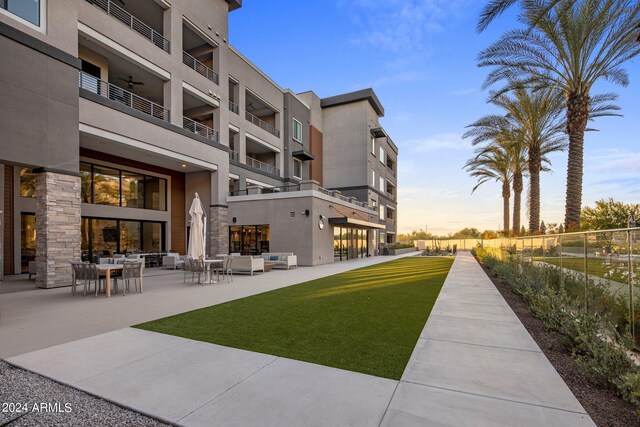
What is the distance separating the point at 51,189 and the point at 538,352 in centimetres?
1369

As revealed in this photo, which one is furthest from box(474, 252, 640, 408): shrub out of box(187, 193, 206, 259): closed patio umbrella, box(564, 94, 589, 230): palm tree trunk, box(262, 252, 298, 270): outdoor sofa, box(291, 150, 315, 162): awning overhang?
box(291, 150, 315, 162): awning overhang

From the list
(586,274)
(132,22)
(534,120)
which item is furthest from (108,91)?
(534,120)

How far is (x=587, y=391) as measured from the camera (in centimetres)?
335

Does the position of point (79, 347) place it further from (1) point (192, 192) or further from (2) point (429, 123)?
(2) point (429, 123)

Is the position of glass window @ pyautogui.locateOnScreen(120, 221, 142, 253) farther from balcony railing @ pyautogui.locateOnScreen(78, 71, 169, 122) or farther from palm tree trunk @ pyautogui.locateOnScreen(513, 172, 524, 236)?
palm tree trunk @ pyautogui.locateOnScreen(513, 172, 524, 236)

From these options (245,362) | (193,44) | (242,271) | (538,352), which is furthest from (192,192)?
(538,352)

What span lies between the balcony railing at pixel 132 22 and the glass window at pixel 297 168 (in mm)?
13788

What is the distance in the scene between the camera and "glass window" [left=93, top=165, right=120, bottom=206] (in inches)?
631

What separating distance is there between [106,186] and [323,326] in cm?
1610

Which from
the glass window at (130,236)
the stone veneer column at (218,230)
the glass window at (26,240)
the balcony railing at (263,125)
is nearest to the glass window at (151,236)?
the glass window at (130,236)

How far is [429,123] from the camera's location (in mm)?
24516

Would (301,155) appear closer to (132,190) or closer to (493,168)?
(132,190)

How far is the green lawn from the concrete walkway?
0.27 meters

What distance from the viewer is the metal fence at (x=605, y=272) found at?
4395mm
